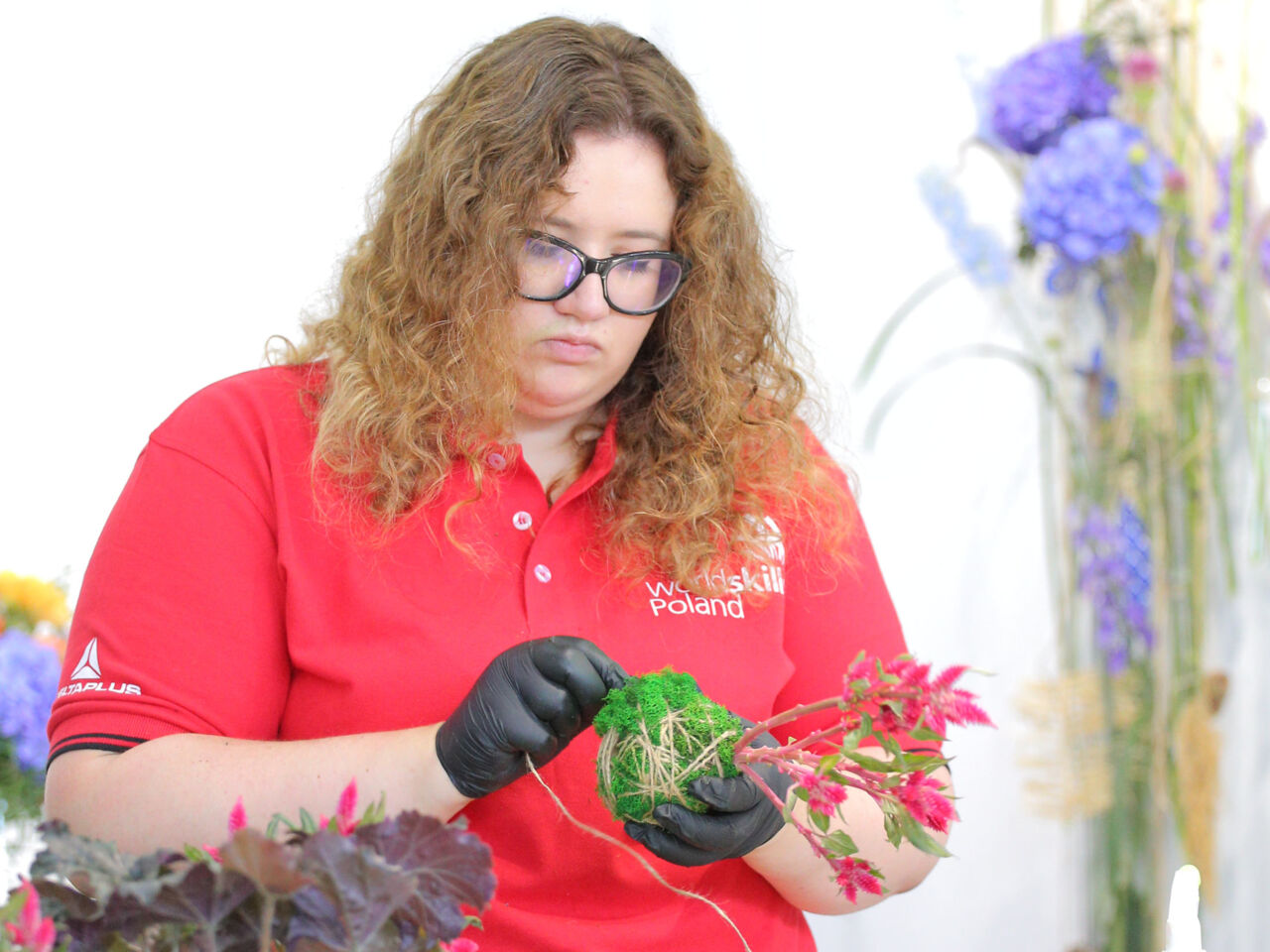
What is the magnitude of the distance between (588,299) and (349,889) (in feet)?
2.31

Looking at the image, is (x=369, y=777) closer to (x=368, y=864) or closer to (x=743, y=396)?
(x=368, y=864)

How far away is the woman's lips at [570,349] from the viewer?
3.90ft

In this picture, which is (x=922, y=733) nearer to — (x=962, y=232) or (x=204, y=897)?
(x=204, y=897)

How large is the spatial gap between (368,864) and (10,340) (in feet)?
5.19

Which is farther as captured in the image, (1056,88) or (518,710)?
(1056,88)

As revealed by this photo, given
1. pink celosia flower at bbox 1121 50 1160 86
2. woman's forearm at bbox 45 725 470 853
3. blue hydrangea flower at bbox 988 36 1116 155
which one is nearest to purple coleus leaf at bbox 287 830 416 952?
woman's forearm at bbox 45 725 470 853

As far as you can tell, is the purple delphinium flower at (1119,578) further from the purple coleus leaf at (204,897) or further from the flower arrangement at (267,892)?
the purple coleus leaf at (204,897)

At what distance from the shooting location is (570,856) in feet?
3.68

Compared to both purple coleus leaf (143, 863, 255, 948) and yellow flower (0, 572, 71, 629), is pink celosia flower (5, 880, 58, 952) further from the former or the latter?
yellow flower (0, 572, 71, 629)

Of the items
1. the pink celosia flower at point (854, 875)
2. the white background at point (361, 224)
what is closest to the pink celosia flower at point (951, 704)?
the pink celosia flower at point (854, 875)

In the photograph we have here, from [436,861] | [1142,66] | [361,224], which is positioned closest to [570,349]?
[436,861]

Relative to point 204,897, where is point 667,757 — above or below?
below

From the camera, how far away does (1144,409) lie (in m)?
2.04

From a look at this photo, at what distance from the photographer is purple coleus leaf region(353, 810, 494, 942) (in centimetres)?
58
